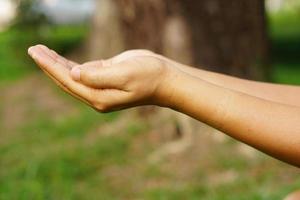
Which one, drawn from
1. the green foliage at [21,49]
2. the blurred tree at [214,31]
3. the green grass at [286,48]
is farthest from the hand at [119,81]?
the green foliage at [21,49]

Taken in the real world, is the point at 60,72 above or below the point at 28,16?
above

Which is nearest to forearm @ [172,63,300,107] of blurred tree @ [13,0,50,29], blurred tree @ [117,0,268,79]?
blurred tree @ [117,0,268,79]

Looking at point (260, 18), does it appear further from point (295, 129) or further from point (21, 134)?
point (295, 129)

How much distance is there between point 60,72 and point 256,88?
66cm

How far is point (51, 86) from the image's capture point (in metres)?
8.17

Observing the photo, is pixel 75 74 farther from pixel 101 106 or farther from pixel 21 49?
pixel 21 49

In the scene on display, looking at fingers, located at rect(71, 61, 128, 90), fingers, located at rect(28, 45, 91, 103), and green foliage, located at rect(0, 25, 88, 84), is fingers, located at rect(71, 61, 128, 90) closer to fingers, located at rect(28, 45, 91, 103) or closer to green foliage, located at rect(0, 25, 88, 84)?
fingers, located at rect(28, 45, 91, 103)

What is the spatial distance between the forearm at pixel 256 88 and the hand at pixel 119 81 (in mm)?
229

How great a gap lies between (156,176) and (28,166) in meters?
0.84

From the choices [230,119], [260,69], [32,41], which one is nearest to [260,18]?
[260,69]

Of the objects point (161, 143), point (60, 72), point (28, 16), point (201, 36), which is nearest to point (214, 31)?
point (201, 36)

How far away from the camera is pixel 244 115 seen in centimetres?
205

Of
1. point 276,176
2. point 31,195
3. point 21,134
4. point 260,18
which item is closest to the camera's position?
point 31,195

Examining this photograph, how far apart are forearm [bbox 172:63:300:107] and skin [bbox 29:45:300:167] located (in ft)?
0.67
